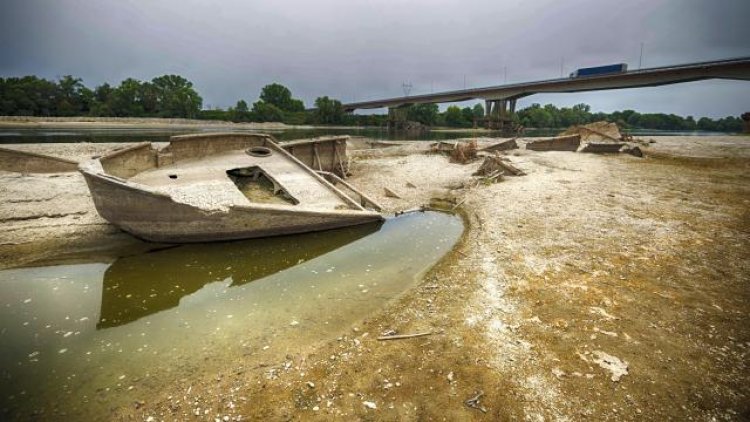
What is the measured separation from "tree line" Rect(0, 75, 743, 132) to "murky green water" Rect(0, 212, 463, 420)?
2443 inches

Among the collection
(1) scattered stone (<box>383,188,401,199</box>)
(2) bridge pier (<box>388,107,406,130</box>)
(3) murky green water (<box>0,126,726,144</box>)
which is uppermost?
(2) bridge pier (<box>388,107,406,130</box>)

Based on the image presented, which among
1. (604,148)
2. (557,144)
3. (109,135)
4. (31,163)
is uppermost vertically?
(109,135)

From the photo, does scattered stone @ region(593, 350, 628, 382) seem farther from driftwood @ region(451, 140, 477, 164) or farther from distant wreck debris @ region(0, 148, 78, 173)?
distant wreck debris @ region(0, 148, 78, 173)

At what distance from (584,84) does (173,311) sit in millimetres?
62542

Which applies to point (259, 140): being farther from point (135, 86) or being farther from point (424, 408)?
point (135, 86)

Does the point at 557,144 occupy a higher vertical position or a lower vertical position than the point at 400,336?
higher

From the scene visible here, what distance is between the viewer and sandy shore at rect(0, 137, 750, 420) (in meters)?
3.37

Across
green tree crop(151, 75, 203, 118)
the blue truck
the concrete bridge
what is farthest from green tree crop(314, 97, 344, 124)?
the blue truck

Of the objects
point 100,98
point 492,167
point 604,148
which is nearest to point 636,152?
point 604,148

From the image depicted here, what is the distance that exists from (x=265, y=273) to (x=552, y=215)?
26.3 feet

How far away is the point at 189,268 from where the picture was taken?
6.99 metres

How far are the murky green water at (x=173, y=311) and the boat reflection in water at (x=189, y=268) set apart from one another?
0.08 ft

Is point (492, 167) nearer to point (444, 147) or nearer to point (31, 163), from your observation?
point (444, 147)

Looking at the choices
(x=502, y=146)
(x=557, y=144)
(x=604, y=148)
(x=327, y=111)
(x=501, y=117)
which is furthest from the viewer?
(x=327, y=111)
